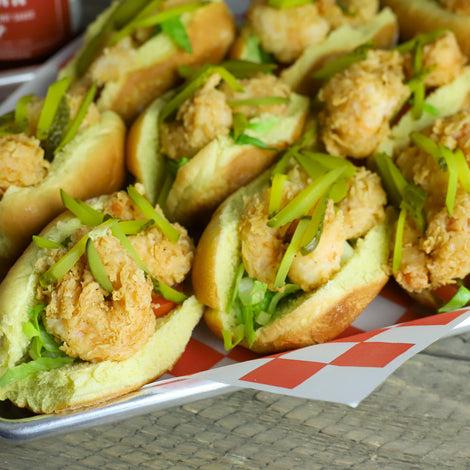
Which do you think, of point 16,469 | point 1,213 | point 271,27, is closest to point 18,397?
point 16,469

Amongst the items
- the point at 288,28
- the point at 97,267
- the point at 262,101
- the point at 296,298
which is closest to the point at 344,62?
the point at 288,28

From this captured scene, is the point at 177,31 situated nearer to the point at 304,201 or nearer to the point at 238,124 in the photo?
the point at 238,124

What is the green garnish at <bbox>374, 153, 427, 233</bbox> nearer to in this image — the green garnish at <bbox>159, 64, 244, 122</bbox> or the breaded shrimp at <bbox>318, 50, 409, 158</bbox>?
the breaded shrimp at <bbox>318, 50, 409, 158</bbox>

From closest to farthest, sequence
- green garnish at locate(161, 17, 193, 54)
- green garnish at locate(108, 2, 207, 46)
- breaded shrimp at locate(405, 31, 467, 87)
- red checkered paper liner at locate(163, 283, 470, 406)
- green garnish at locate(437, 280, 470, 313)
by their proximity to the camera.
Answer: red checkered paper liner at locate(163, 283, 470, 406)
green garnish at locate(437, 280, 470, 313)
breaded shrimp at locate(405, 31, 467, 87)
green garnish at locate(108, 2, 207, 46)
green garnish at locate(161, 17, 193, 54)

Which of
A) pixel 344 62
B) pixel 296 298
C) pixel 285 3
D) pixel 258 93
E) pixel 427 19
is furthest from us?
pixel 427 19

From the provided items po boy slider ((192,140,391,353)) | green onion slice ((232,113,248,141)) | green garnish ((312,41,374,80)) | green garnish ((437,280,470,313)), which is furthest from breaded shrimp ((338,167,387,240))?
green garnish ((312,41,374,80))

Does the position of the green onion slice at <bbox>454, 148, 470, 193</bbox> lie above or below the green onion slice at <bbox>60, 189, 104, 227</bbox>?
below
